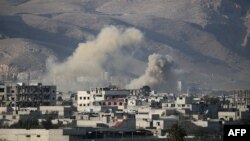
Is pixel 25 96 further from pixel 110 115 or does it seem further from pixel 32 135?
pixel 32 135

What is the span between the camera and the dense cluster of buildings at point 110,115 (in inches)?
2147

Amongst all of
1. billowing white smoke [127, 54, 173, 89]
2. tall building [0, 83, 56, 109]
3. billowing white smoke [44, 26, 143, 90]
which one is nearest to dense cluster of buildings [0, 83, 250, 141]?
tall building [0, 83, 56, 109]

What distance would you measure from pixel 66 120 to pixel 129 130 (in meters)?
10.0

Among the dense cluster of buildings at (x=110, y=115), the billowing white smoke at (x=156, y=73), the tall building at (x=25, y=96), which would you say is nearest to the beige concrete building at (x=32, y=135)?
the dense cluster of buildings at (x=110, y=115)

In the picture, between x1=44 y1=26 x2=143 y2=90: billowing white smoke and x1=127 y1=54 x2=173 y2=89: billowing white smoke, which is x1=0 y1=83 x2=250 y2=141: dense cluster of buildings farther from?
x1=44 y1=26 x2=143 y2=90: billowing white smoke

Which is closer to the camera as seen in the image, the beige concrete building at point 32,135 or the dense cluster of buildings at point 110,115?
the beige concrete building at point 32,135

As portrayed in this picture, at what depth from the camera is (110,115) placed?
247ft

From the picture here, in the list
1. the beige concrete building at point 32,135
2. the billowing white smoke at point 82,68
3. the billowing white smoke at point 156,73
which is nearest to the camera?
the beige concrete building at point 32,135

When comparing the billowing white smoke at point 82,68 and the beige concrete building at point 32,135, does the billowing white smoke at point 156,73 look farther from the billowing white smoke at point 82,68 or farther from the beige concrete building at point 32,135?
the beige concrete building at point 32,135

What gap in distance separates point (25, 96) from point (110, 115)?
20.5 metres

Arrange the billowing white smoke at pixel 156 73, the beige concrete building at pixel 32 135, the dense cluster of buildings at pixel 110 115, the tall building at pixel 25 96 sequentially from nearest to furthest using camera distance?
the beige concrete building at pixel 32 135 → the dense cluster of buildings at pixel 110 115 → the tall building at pixel 25 96 → the billowing white smoke at pixel 156 73

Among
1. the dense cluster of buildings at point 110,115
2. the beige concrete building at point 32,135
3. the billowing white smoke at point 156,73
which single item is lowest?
the beige concrete building at point 32,135

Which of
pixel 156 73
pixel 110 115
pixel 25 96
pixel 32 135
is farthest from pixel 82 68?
pixel 32 135

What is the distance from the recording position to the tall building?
93.2 m
